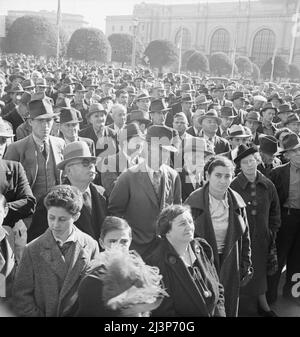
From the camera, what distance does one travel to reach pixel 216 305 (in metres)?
2.97

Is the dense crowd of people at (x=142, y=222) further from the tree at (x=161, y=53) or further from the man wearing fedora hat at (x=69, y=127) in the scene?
the tree at (x=161, y=53)

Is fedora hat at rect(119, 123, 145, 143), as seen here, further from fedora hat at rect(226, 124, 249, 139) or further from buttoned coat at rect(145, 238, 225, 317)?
buttoned coat at rect(145, 238, 225, 317)

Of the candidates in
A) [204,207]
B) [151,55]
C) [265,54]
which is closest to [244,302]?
[204,207]

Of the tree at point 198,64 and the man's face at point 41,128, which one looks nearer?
the man's face at point 41,128

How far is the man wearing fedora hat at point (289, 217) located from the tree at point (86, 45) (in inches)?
956

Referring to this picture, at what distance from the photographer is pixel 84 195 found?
3.58 meters

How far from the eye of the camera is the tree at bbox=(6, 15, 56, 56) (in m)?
20.7

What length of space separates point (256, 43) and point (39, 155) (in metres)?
57.1

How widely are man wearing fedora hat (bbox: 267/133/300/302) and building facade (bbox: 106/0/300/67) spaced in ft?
98.8

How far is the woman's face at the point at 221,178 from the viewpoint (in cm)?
361

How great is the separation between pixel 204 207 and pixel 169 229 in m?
0.77

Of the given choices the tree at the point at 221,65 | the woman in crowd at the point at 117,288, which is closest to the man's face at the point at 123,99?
the woman in crowd at the point at 117,288
